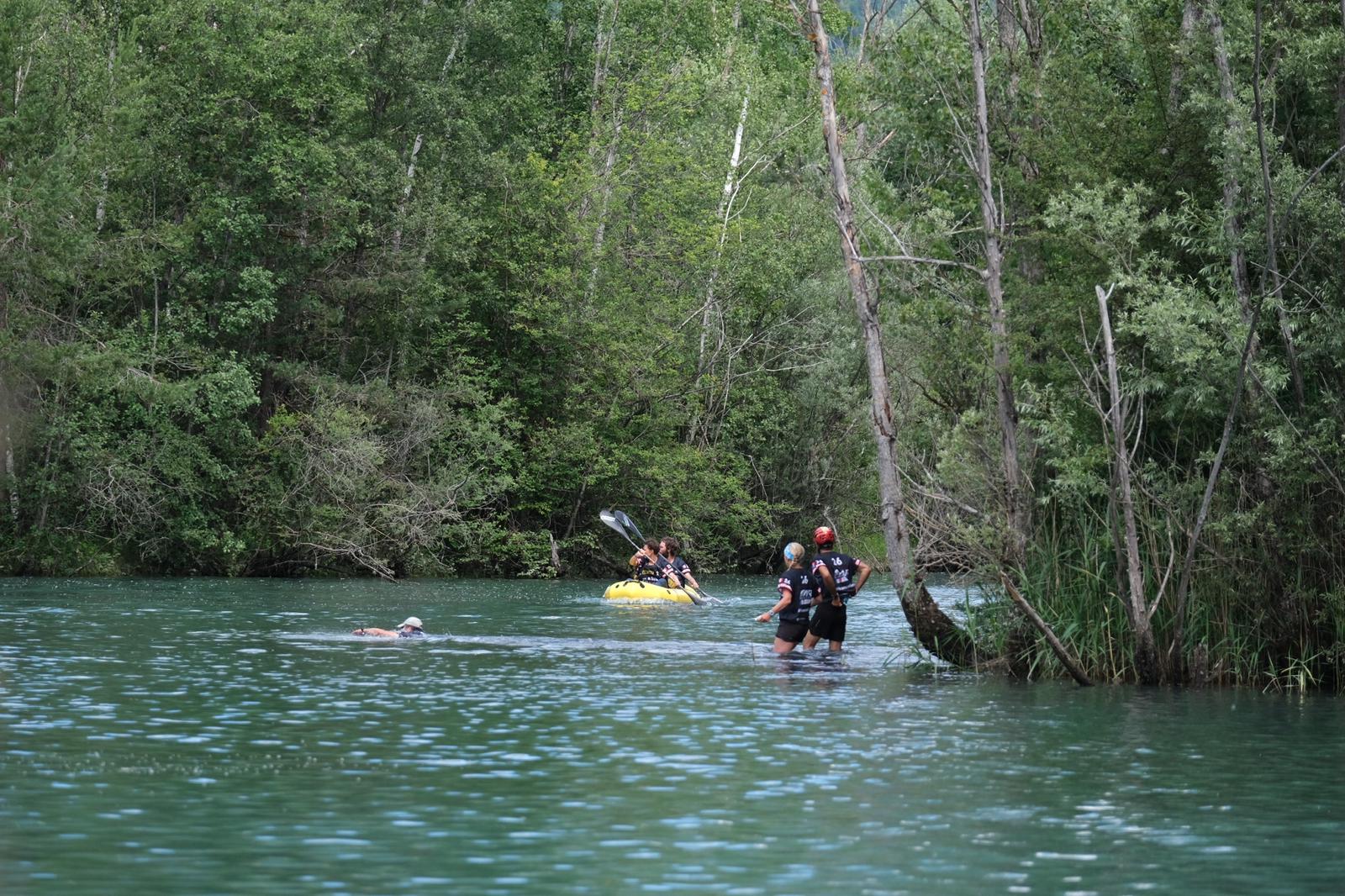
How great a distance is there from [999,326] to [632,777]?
9291 mm

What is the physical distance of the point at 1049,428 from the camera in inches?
760

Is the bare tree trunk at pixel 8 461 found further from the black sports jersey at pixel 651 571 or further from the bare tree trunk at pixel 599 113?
the bare tree trunk at pixel 599 113

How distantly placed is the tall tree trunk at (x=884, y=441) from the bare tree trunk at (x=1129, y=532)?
226 centimetres

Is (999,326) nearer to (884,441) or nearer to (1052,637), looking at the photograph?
(884,441)

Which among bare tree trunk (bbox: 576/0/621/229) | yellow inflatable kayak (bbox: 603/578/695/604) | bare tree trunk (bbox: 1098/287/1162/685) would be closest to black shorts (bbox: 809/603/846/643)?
bare tree trunk (bbox: 1098/287/1162/685)

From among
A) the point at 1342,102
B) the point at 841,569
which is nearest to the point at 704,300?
the point at 841,569

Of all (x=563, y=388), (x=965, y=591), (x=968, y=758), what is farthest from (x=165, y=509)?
(x=968, y=758)

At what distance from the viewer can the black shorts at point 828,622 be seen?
23469 mm

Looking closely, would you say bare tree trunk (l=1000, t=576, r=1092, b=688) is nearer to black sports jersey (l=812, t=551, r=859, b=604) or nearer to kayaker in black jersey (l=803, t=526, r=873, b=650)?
kayaker in black jersey (l=803, t=526, r=873, b=650)

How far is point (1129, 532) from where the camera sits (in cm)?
1833

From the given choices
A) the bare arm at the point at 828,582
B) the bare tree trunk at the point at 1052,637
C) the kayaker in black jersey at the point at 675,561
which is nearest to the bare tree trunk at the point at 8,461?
the kayaker in black jersey at the point at 675,561

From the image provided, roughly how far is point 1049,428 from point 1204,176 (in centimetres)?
352

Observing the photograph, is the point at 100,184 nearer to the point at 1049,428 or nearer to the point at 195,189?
the point at 195,189

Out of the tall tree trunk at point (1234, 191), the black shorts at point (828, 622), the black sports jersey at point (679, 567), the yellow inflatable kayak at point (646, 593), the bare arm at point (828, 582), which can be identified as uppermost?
the tall tree trunk at point (1234, 191)
